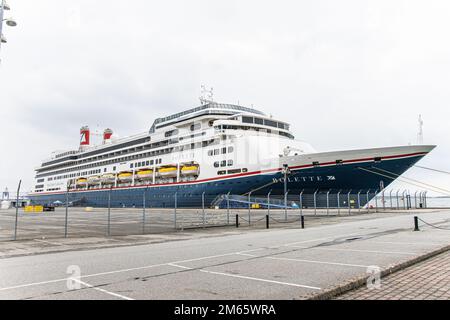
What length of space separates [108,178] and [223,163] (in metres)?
34.1

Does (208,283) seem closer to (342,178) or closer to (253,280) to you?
(253,280)

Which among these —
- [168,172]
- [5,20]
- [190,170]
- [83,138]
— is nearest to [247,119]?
[190,170]

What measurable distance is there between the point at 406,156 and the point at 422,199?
18.8 meters

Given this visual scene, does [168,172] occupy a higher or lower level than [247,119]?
lower

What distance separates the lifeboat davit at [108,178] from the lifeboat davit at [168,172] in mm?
18718

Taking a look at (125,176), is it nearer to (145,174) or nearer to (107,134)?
(145,174)

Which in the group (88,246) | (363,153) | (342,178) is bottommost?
(88,246)

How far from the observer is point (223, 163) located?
4166 centimetres

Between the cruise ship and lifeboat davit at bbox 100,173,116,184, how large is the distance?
0.23 m

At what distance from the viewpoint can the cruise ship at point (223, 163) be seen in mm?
33575

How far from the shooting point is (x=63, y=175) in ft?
283

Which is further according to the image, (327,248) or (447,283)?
(327,248)
